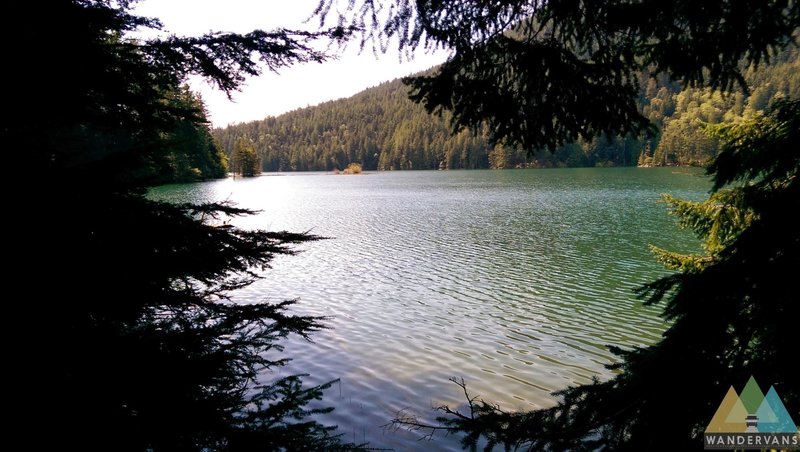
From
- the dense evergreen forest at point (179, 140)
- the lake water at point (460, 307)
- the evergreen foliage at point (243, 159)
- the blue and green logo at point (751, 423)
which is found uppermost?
the evergreen foliage at point (243, 159)

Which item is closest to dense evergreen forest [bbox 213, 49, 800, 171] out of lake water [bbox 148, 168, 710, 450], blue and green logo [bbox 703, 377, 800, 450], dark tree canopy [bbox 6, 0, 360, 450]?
lake water [bbox 148, 168, 710, 450]

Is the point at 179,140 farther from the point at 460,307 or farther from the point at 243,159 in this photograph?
the point at 243,159

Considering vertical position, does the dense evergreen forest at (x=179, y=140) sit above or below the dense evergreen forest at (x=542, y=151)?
below

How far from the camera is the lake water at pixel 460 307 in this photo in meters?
8.88

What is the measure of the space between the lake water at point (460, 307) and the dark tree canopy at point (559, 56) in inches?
95.1

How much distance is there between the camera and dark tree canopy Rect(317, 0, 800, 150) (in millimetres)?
2883

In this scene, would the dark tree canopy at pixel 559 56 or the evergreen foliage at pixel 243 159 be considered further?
the evergreen foliage at pixel 243 159

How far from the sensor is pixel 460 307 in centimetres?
1395

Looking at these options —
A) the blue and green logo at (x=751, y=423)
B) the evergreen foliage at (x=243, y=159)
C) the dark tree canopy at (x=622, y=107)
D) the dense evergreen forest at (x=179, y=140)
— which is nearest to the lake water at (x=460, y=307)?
the dense evergreen forest at (x=179, y=140)

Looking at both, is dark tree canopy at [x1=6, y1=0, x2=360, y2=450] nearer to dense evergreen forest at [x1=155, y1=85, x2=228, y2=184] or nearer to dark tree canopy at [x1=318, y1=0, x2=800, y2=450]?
dense evergreen forest at [x1=155, y1=85, x2=228, y2=184]

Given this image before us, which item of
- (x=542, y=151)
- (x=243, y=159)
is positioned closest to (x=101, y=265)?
(x=542, y=151)

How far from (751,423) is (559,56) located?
7.94 feet

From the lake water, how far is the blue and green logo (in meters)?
3.75

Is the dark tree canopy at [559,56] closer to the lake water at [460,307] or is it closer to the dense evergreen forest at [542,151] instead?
the lake water at [460,307]
